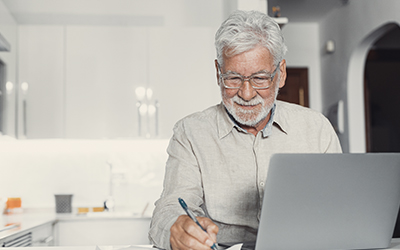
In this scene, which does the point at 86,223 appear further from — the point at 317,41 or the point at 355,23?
the point at 317,41

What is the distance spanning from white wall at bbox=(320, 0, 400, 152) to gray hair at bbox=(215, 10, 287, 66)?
88.0 inches

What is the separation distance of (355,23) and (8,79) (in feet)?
10.2

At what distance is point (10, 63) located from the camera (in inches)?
127

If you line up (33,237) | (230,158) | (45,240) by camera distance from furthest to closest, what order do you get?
(45,240)
(33,237)
(230,158)

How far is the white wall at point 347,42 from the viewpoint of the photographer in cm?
362

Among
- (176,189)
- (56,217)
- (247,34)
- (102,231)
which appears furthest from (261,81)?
(56,217)

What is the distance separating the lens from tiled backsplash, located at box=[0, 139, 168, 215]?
3615 millimetres

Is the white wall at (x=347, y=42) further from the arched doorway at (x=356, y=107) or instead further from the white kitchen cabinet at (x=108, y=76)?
the white kitchen cabinet at (x=108, y=76)

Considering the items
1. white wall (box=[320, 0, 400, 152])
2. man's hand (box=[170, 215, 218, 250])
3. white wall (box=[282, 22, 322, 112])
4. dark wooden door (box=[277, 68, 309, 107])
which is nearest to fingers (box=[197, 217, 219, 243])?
man's hand (box=[170, 215, 218, 250])

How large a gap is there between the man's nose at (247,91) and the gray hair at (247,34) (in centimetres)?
10

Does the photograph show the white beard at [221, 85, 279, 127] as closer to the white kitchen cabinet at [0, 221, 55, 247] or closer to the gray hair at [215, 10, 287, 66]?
the gray hair at [215, 10, 287, 66]

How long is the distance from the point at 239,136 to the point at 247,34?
13.9 inches

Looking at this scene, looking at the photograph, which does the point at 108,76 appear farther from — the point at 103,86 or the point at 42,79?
the point at 42,79

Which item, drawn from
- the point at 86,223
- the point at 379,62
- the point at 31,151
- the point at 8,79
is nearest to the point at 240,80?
the point at 86,223
